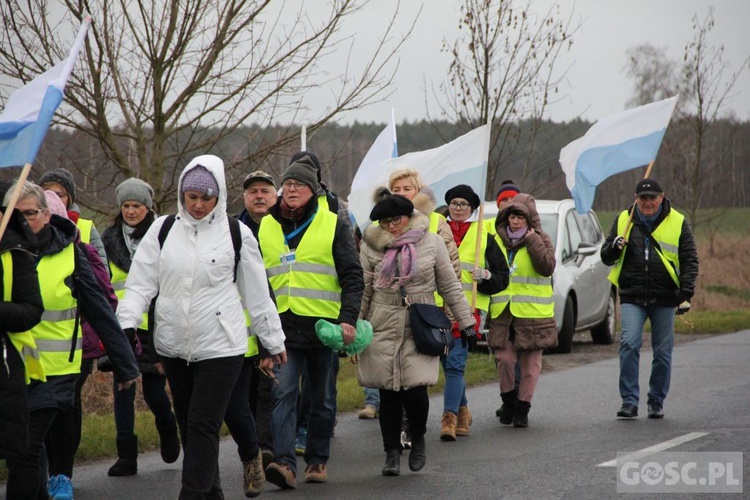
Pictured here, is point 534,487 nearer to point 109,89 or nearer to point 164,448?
point 164,448

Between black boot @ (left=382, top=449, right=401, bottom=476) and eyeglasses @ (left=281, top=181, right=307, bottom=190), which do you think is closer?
eyeglasses @ (left=281, top=181, right=307, bottom=190)

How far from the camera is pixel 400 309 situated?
309 inches

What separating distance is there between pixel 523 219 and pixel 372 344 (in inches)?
111

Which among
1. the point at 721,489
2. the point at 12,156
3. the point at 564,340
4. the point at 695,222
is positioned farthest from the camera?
the point at 695,222

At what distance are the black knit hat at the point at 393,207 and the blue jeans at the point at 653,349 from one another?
310cm

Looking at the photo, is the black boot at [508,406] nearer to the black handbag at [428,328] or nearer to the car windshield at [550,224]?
the black handbag at [428,328]

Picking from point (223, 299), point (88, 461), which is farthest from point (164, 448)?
point (223, 299)

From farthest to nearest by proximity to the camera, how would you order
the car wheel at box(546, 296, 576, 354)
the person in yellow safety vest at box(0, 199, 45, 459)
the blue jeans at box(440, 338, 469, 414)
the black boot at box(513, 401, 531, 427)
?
1. the car wheel at box(546, 296, 576, 354)
2. the black boot at box(513, 401, 531, 427)
3. the blue jeans at box(440, 338, 469, 414)
4. the person in yellow safety vest at box(0, 199, 45, 459)

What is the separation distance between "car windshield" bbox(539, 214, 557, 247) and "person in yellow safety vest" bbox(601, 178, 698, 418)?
5.33 meters

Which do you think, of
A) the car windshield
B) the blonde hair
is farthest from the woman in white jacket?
the car windshield

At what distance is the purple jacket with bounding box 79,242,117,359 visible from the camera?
6.99 metres

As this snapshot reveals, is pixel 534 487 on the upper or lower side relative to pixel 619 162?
lower

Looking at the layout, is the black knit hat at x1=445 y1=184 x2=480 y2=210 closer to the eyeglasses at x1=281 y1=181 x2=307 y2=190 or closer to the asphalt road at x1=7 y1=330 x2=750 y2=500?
the asphalt road at x1=7 y1=330 x2=750 y2=500

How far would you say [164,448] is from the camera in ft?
25.9
